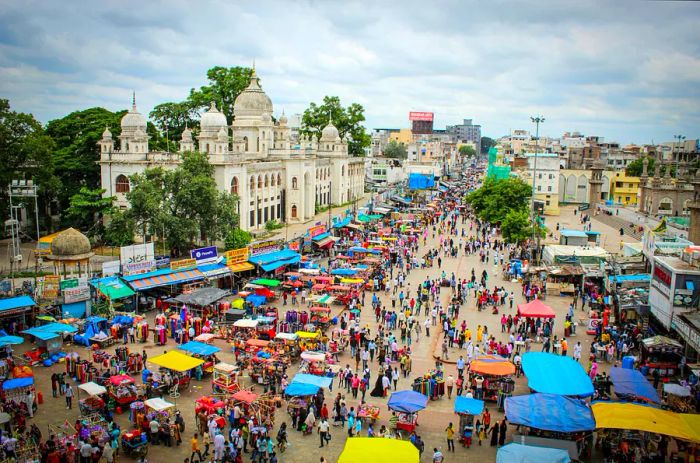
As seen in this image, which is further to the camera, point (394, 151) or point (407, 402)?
point (394, 151)

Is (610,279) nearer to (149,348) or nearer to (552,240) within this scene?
(552,240)

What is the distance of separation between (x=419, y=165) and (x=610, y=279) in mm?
64634

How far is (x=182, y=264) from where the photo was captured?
93.9 feet

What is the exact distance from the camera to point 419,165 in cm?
9294

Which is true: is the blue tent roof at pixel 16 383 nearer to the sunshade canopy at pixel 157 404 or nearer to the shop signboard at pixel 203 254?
the sunshade canopy at pixel 157 404

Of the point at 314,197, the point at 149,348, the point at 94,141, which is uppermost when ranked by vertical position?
the point at 94,141

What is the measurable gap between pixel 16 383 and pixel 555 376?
15.6 m

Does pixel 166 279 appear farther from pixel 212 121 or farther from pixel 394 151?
pixel 394 151

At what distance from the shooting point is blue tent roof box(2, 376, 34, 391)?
16.7 meters

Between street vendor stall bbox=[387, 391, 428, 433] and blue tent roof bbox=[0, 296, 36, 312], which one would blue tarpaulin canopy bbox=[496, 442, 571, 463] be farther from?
blue tent roof bbox=[0, 296, 36, 312]

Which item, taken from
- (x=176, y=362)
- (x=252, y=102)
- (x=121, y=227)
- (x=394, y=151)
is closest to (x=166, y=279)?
(x=121, y=227)

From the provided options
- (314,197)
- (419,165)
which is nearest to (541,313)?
(314,197)

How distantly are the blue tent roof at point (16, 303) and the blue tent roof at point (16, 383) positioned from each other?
6543 millimetres

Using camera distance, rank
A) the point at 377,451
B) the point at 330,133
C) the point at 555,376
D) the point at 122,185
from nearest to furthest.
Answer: the point at 377,451
the point at 555,376
the point at 122,185
the point at 330,133
